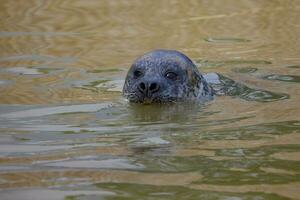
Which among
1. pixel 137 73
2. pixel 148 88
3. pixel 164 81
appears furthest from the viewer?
pixel 137 73

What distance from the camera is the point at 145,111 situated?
6.79 meters

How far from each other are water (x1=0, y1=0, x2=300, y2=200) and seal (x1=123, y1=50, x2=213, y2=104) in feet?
0.57

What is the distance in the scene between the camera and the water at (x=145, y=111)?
387cm

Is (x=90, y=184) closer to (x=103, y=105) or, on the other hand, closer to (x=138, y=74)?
(x=103, y=105)

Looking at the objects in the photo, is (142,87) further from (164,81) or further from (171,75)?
(171,75)

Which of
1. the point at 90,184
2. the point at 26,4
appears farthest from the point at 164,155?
the point at 26,4

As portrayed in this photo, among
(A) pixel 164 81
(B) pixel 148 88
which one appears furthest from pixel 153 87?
(A) pixel 164 81

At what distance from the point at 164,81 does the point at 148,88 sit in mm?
277

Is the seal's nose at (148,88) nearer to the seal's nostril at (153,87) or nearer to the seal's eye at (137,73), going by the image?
the seal's nostril at (153,87)

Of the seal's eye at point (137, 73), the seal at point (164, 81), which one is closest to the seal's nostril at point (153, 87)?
the seal at point (164, 81)

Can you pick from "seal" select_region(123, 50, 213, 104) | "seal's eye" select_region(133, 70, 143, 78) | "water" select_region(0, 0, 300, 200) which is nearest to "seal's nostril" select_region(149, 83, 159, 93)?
"seal" select_region(123, 50, 213, 104)

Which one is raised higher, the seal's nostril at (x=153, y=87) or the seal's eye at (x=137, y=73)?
the seal's eye at (x=137, y=73)

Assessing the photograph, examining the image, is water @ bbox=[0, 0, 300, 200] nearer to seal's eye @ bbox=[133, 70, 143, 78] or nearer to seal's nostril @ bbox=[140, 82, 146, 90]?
seal's nostril @ bbox=[140, 82, 146, 90]

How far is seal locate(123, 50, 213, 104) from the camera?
7.23 metres
